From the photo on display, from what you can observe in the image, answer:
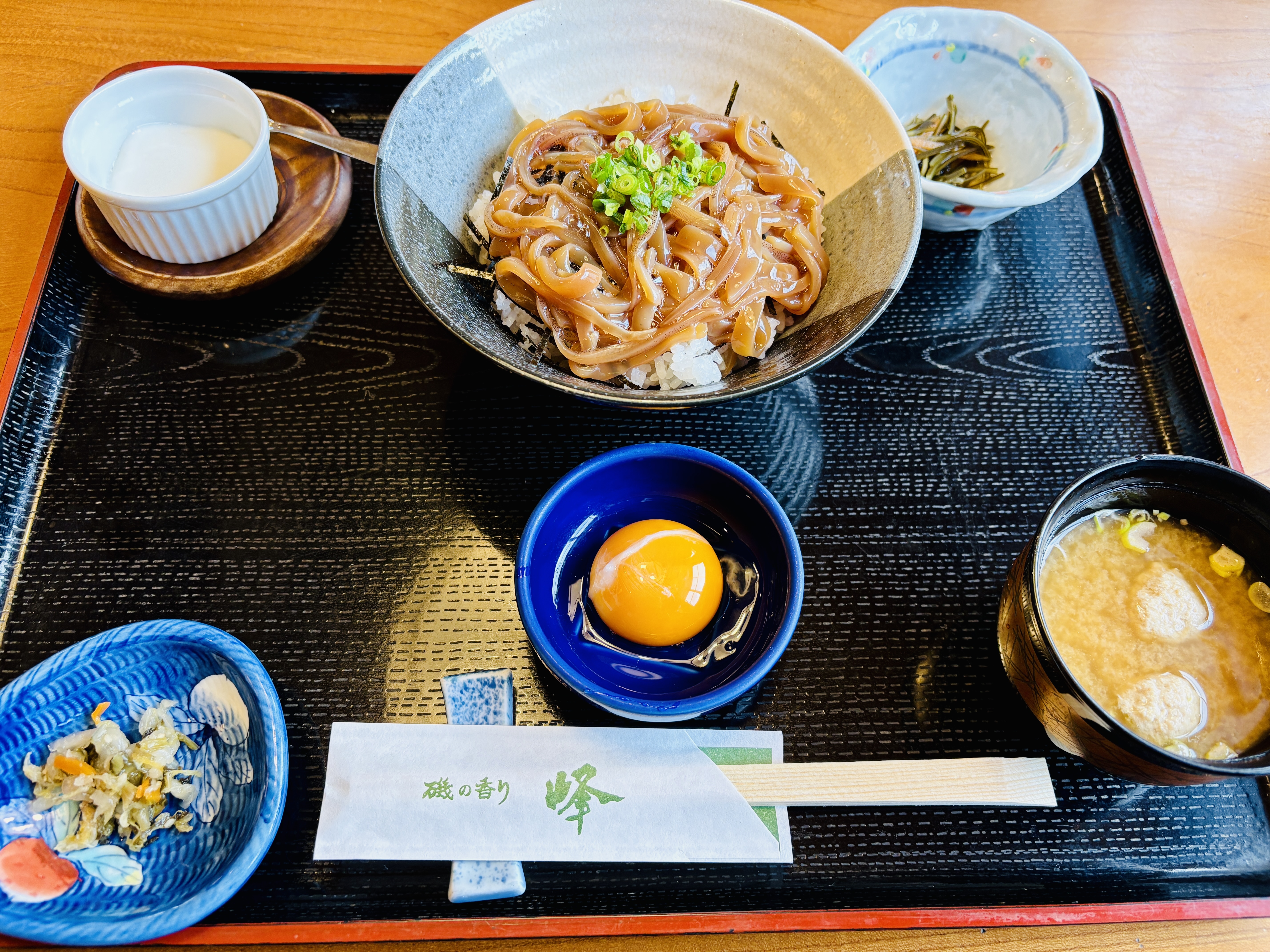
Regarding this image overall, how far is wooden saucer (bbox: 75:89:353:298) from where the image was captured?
198 centimetres

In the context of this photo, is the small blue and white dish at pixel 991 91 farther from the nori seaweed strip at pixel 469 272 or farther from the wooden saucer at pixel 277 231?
the wooden saucer at pixel 277 231

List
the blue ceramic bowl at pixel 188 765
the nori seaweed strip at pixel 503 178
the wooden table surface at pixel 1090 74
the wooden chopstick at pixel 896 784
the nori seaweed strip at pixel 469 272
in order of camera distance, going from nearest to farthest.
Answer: the blue ceramic bowl at pixel 188 765
the wooden chopstick at pixel 896 784
the nori seaweed strip at pixel 469 272
the nori seaweed strip at pixel 503 178
the wooden table surface at pixel 1090 74

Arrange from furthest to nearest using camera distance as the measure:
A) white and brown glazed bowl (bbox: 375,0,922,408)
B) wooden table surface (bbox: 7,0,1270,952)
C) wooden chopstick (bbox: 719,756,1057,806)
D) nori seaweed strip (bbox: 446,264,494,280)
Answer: wooden table surface (bbox: 7,0,1270,952) → nori seaweed strip (bbox: 446,264,494,280) → white and brown glazed bowl (bbox: 375,0,922,408) → wooden chopstick (bbox: 719,756,1057,806)

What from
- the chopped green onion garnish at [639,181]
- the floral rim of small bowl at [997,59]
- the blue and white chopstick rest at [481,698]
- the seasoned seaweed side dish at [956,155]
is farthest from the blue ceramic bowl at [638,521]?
the seasoned seaweed side dish at [956,155]

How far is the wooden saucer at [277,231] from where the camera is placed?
1.98 metres

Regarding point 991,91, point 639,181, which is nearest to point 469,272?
point 639,181

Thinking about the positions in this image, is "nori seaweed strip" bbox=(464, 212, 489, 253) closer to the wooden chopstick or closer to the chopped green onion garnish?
the chopped green onion garnish

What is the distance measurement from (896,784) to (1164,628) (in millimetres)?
650

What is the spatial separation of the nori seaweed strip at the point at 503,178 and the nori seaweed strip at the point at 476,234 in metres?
0.08

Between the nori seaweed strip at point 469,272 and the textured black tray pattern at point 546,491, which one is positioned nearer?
the textured black tray pattern at point 546,491

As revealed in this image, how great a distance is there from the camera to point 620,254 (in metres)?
1.84

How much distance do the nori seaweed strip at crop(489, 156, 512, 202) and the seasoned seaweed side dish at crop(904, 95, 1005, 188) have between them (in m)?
1.22

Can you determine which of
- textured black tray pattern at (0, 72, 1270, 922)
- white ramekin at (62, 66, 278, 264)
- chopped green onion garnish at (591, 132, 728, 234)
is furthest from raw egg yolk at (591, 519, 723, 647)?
white ramekin at (62, 66, 278, 264)

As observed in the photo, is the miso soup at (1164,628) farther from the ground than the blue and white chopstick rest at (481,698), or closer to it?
farther from the ground
